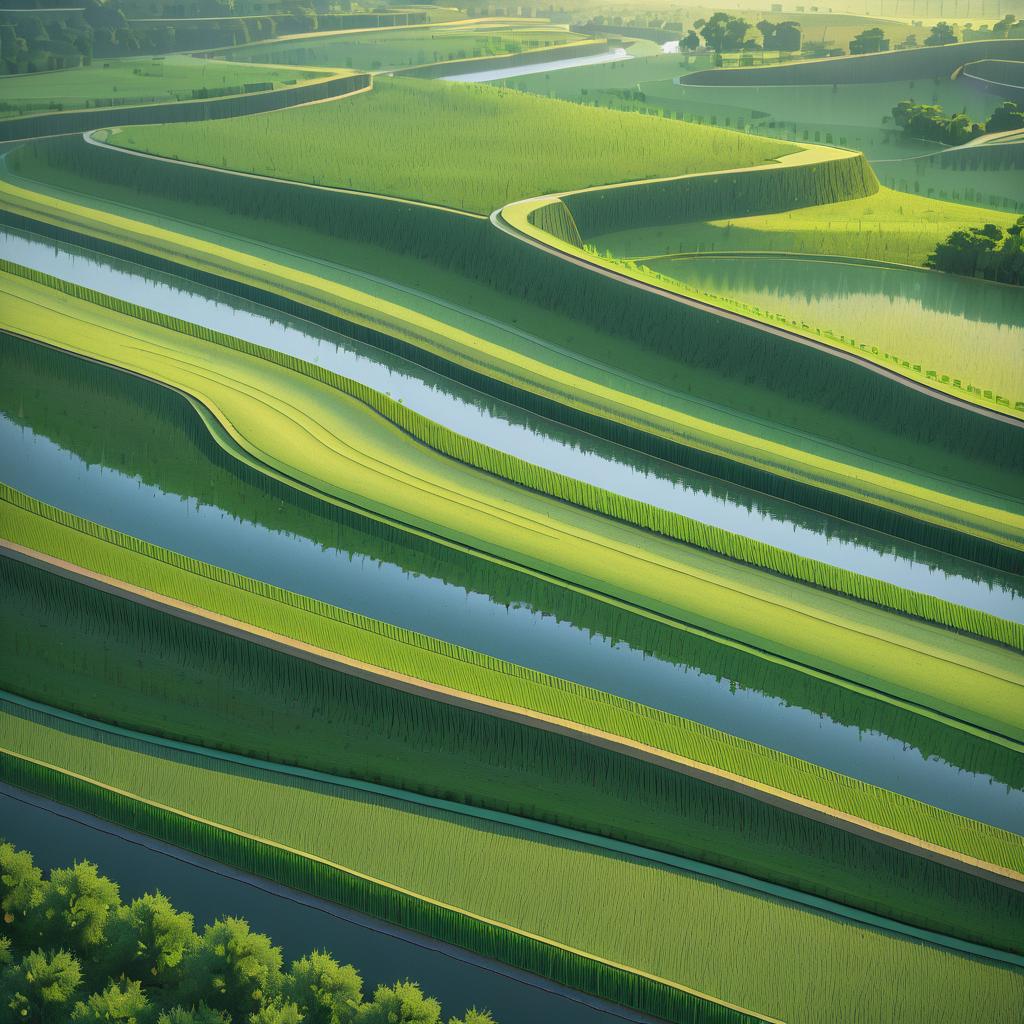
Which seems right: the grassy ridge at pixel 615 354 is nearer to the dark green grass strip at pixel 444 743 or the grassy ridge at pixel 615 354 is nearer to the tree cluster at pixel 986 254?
the dark green grass strip at pixel 444 743

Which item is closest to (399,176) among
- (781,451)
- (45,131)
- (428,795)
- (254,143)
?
(254,143)

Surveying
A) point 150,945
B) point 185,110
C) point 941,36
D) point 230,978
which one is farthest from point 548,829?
point 941,36

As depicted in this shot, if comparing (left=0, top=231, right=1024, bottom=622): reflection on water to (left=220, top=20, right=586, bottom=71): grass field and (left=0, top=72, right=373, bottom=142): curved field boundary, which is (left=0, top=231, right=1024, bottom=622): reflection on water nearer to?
(left=0, top=72, right=373, bottom=142): curved field boundary

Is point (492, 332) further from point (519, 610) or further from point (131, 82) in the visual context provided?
point (131, 82)

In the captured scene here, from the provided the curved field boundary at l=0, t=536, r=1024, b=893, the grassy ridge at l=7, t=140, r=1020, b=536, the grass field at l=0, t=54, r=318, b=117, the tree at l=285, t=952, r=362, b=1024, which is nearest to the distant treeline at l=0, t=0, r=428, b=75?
the grass field at l=0, t=54, r=318, b=117

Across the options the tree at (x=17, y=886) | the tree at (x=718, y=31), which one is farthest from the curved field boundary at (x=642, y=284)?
the tree at (x=718, y=31)

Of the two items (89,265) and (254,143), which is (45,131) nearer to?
(254,143)
